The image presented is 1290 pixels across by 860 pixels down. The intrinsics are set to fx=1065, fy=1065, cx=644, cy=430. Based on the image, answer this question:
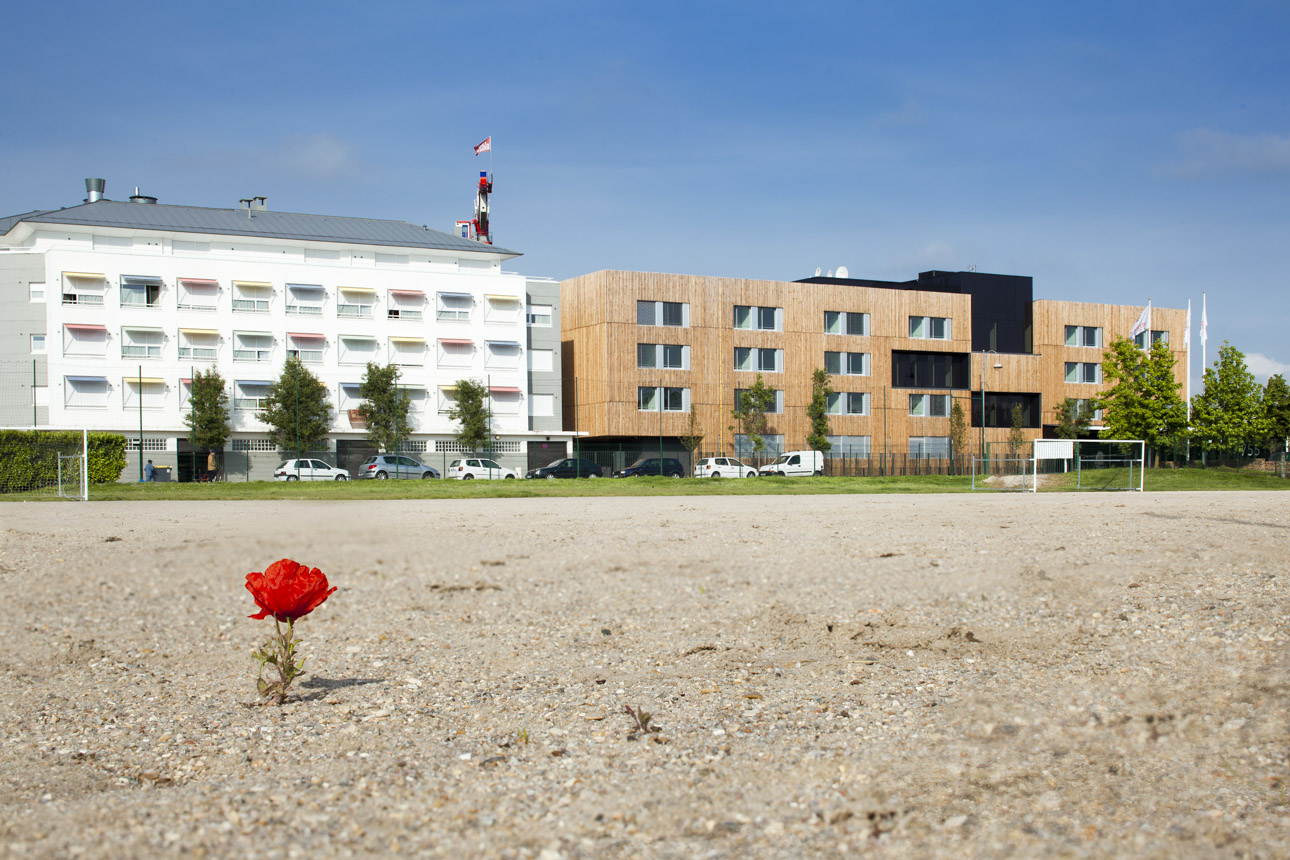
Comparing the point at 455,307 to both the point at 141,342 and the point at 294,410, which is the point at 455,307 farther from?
the point at 141,342

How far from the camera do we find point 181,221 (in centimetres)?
6203

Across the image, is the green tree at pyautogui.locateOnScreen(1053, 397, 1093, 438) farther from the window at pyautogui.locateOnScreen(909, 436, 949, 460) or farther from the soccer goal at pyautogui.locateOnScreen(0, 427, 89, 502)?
the soccer goal at pyautogui.locateOnScreen(0, 427, 89, 502)

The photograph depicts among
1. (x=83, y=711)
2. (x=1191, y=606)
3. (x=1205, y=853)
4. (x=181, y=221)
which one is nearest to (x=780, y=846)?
(x=1205, y=853)

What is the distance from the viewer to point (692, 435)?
60.7 m

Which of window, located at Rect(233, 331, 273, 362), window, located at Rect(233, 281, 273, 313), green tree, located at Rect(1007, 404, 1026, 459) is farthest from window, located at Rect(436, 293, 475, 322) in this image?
green tree, located at Rect(1007, 404, 1026, 459)

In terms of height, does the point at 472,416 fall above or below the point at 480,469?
above

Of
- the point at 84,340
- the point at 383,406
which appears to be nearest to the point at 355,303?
the point at 383,406

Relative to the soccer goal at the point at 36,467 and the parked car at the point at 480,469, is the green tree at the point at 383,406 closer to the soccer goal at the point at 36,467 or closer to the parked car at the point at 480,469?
the parked car at the point at 480,469

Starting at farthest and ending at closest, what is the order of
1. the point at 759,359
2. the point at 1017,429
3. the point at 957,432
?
the point at 1017,429 → the point at 957,432 → the point at 759,359

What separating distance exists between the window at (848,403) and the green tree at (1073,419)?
14.2 meters

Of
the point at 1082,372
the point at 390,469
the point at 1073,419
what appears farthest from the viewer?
the point at 1082,372

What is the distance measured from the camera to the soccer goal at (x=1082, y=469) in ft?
125

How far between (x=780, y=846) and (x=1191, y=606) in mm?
5685

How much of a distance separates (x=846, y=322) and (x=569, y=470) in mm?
24158
